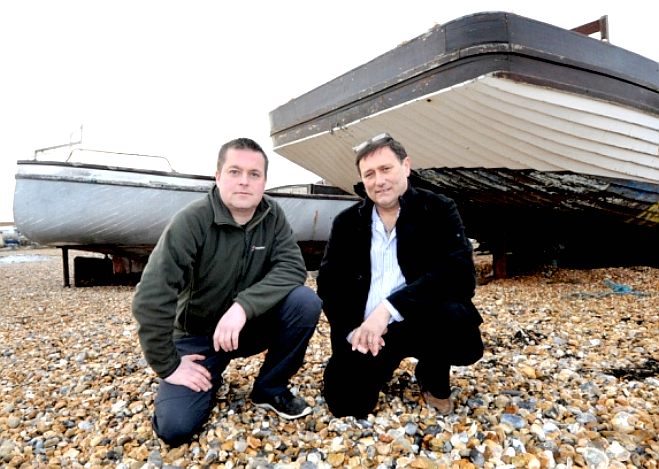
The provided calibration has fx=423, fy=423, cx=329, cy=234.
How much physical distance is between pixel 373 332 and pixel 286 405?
541 mm

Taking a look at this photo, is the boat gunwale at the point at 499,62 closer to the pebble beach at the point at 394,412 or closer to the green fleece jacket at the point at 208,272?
the pebble beach at the point at 394,412

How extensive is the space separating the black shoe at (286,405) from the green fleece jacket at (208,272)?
1.33 ft

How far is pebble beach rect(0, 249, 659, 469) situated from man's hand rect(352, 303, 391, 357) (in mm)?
333

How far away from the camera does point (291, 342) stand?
194 centimetres

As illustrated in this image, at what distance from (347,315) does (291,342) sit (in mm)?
288

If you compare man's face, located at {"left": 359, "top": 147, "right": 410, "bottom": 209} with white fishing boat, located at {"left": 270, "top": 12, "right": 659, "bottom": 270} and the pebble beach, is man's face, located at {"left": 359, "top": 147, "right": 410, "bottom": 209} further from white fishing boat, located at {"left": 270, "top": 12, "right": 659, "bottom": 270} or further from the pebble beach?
white fishing boat, located at {"left": 270, "top": 12, "right": 659, "bottom": 270}

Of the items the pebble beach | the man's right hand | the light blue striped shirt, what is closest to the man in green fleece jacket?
the man's right hand

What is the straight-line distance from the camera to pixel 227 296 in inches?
75.2

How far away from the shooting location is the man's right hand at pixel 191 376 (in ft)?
5.64

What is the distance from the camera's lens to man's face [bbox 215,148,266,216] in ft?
6.11

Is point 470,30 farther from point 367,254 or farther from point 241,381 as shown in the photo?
point 241,381

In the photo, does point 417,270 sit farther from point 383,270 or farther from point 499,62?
point 499,62

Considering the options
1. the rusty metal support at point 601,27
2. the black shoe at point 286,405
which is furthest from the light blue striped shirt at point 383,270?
the rusty metal support at point 601,27

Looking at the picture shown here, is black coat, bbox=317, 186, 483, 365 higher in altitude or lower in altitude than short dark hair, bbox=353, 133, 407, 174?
lower
